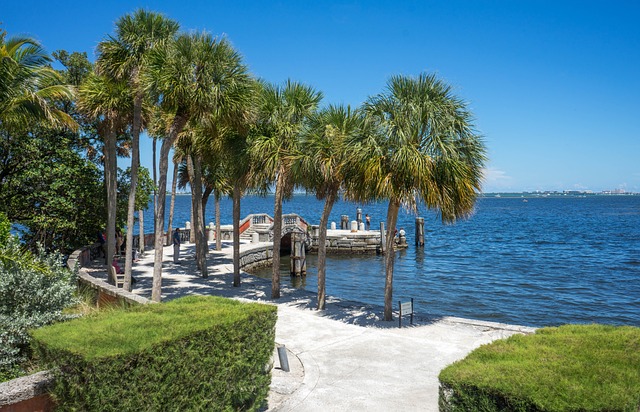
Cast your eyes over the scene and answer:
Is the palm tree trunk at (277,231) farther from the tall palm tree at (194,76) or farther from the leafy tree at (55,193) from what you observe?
the leafy tree at (55,193)

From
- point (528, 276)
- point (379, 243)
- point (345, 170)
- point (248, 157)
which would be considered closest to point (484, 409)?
point (345, 170)

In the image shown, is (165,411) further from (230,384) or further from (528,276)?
(528,276)

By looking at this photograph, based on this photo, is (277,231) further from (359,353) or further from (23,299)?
(23,299)

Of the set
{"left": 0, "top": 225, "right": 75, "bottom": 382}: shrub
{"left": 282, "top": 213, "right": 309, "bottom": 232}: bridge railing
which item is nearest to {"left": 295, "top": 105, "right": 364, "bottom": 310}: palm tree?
{"left": 0, "top": 225, "right": 75, "bottom": 382}: shrub

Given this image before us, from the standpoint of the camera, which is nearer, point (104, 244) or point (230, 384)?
point (230, 384)

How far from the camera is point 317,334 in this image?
13.7 meters

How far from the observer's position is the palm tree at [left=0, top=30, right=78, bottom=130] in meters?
12.8

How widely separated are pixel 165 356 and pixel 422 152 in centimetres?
989

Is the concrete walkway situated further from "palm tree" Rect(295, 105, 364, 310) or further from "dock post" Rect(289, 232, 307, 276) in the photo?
"dock post" Rect(289, 232, 307, 276)

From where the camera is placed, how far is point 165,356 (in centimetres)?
661

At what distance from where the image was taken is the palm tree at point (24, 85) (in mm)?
12805

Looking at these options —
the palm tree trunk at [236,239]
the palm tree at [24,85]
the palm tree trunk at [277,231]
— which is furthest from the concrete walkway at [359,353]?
the palm tree at [24,85]

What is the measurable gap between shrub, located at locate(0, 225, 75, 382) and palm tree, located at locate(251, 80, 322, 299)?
30.2 ft

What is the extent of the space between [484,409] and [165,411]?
13.5 ft
